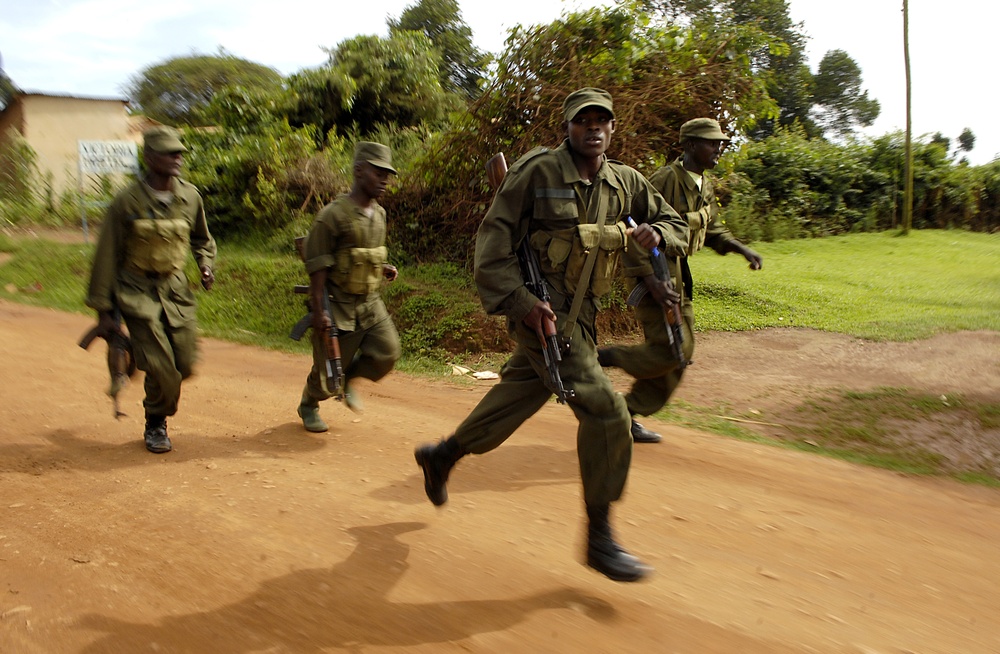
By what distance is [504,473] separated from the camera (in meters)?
4.67

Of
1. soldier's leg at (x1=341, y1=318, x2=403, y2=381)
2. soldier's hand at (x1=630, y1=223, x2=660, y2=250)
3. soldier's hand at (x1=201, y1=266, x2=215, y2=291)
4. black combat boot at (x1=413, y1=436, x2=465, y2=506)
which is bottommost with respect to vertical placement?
black combat boot at (x1=413, y1=436, x2=465, y2=506)

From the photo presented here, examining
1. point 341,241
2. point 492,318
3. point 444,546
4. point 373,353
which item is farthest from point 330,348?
point 492,318

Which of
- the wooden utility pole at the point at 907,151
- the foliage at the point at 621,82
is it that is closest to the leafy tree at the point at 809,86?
the wooden utility pole at the point at 907,151

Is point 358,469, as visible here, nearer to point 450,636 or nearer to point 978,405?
point 450,636

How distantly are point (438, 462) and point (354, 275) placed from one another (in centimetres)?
196

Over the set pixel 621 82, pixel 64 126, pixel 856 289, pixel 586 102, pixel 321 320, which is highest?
pixel 64 126

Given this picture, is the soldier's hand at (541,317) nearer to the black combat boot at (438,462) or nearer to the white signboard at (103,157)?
the black combat boot at (438,462)

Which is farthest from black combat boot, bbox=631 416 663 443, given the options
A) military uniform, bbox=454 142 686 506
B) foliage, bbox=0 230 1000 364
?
foliage, bbox=0 230 1000 364

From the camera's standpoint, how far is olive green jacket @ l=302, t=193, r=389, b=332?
506 cm

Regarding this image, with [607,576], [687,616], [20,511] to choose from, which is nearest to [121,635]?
[20,511]

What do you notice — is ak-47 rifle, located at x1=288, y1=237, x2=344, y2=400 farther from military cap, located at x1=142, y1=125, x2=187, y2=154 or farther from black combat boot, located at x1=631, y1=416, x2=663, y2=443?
black combat boot, located at x1=631, y1=416, x2=663, y2=443

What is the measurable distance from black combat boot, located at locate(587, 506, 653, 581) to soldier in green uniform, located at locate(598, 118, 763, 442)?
1.76m

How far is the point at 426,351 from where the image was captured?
8609 mm

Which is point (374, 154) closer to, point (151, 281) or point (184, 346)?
point (151, 281)
